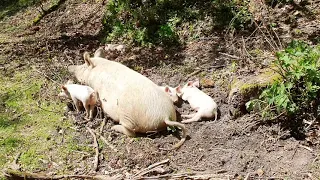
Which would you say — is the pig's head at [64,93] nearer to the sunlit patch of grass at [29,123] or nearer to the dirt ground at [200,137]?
the sunlit patch of grass at [29,123]

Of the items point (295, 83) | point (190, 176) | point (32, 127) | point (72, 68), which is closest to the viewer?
point (190, 176)

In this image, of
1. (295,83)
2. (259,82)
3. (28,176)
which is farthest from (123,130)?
(295,83)

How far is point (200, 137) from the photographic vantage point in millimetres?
4297

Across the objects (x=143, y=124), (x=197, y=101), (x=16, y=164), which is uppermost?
(x=197, y=101)

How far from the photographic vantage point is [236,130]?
4.26 m

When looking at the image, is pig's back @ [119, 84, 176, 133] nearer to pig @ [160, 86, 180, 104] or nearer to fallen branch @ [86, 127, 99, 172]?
pig @ [160, 86, 180, 104]

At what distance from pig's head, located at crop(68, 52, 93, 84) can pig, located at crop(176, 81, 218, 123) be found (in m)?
1.25

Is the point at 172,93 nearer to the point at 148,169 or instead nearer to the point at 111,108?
the point at 111,108

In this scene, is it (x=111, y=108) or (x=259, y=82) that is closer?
(x=259, y=82)

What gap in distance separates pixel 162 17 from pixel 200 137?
9.60ft

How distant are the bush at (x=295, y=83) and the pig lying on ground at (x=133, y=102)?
0.94m

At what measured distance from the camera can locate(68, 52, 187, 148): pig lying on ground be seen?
14.5 feet

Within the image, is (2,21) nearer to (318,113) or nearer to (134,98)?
(134,98)

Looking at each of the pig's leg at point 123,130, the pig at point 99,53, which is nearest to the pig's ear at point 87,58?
the pig at point 99,53
